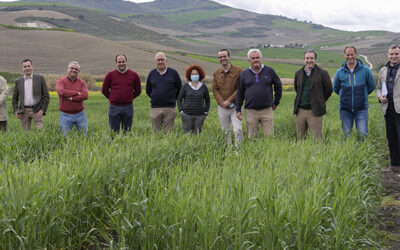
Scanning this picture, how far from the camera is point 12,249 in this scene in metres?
2.99

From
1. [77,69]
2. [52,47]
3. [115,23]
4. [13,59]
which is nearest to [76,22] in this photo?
[115,23]

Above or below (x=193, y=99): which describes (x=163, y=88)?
above

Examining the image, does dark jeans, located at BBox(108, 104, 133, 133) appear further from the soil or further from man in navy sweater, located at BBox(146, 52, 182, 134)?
the soil

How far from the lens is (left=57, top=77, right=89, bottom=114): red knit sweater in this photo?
7.76m

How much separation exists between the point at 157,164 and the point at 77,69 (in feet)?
11.8

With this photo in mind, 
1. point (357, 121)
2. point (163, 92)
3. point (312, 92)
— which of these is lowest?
point (357, 121)

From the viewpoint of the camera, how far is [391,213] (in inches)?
201

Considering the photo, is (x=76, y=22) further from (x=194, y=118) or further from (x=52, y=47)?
(x=194, y=118)

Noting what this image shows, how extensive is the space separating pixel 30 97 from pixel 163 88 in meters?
2.86

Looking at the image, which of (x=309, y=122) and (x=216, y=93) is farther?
(x=216, y=93)

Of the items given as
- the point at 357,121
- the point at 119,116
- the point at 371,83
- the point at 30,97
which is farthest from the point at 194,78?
the point at 30,97

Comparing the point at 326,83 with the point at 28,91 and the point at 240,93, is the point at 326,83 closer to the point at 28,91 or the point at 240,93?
the point at 240,93

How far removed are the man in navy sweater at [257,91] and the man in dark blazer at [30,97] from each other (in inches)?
165

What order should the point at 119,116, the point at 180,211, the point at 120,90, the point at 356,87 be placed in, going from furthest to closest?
the point at 119,116
the point at 120,90
the point at 356,87
the point at 180,211
